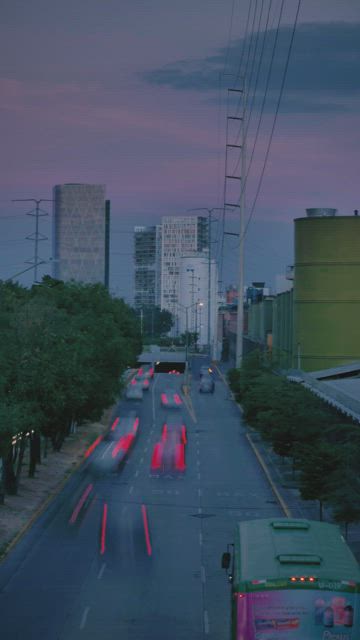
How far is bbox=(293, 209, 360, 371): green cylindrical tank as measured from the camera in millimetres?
77000

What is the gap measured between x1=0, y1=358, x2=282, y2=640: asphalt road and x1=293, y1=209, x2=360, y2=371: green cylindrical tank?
55.1ft

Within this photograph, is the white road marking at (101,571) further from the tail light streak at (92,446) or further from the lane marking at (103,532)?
the tail light streak at (92,446)

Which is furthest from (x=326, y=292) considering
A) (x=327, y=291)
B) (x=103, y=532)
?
(x=103, y=532)

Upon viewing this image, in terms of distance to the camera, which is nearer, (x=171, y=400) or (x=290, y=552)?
(x=290, y=552)

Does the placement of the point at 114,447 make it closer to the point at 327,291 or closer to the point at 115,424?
the point at 115,424

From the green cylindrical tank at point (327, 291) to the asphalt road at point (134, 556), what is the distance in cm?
1679

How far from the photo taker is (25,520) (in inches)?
1636

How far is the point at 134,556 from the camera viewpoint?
1378 inches

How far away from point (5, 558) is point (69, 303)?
4413cm

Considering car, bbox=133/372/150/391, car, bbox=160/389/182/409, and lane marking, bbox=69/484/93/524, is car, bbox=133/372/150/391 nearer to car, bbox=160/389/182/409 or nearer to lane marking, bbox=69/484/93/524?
car, bbox=160/389/182/409

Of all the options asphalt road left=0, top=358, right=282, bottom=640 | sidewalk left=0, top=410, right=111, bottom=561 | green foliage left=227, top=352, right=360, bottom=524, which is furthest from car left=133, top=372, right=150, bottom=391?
asphalt road left=0, top=358, right=282, bottom=640

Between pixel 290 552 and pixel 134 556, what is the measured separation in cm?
1541

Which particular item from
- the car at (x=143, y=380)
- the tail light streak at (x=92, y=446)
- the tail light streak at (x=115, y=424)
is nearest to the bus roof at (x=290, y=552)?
the tail light streak at (x=92, y=446)

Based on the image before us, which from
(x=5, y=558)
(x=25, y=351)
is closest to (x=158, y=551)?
(x=5, y=558)
